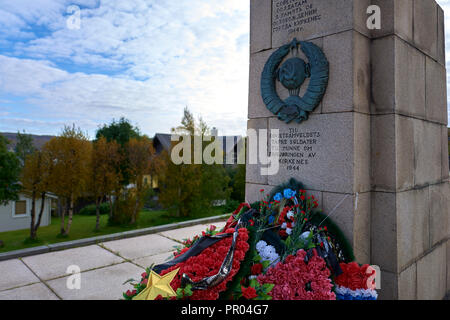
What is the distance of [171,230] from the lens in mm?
7684

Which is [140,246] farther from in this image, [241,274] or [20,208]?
[20,208]

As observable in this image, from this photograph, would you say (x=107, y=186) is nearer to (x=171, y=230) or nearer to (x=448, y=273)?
(x=171, y=230)

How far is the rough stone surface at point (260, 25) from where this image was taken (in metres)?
4.23

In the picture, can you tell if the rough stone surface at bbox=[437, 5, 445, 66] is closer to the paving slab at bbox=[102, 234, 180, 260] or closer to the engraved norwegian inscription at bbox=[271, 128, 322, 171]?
the engraved norwegian inscription at bbox=[271, 128, 322, 171]

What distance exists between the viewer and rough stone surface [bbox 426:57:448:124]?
4309 mm

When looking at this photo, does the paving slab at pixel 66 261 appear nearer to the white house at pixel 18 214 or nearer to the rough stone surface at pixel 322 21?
the rough stone surface at pixel 322 21

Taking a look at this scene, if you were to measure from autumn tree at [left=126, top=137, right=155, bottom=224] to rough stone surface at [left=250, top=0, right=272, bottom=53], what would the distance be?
15.0m

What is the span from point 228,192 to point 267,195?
1815 cm

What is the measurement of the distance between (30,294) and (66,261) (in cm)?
127

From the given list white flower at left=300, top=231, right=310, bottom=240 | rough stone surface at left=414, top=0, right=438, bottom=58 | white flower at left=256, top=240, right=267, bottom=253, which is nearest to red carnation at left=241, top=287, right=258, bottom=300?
white flower at left=256, top=240, right=267, bottom=253

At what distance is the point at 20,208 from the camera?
22.6m

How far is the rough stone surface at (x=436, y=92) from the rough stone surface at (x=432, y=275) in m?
1.91

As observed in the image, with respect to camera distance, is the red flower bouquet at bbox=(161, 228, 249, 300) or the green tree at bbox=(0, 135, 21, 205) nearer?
the red flower bouquet at bbox=(161, 228, 249, 300)

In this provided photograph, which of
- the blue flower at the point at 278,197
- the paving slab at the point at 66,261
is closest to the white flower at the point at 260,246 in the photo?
the blue flower at the point at 278,197
